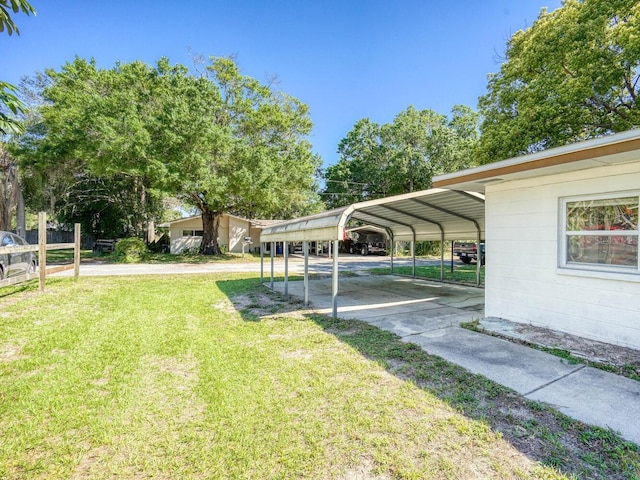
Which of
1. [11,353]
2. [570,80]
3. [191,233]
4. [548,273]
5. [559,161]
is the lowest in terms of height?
[11,353]

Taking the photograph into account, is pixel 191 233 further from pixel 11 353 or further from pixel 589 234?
pixel 589 234

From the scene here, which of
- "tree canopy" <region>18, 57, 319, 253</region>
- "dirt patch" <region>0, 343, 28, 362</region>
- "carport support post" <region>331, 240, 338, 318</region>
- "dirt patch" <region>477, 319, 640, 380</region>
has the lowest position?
"dirt patch" <region>0, 343, 28, 362</region>

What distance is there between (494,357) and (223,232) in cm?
2554

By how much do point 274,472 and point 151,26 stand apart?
11191 millimetres

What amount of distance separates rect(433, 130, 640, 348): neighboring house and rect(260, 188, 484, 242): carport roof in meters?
1.35

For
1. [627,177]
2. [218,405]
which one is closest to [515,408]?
[218,405]

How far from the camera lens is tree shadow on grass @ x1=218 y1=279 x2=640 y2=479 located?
2.14 m

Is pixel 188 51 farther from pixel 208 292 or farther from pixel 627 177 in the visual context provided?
pixel 627 177

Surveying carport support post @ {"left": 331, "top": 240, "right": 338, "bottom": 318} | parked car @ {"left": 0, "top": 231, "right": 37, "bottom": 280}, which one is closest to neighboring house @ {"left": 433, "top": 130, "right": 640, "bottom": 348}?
carport support post @ {"left": 331, "top": 240, "right": 338, "bottom": 318}

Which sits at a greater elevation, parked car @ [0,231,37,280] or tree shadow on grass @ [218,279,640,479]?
parked car @ [0,231,37,280]

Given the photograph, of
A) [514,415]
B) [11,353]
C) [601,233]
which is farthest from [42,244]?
[601,233]

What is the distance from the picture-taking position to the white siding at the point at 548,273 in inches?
163

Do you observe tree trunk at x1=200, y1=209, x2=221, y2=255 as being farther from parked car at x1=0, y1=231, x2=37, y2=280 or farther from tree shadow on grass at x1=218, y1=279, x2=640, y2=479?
tree shadow on grass at x1=218, y1=279, x2=640, y2=479

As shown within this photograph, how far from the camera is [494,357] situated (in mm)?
4000
